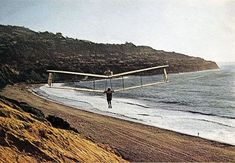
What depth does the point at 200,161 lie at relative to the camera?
11.1 metres

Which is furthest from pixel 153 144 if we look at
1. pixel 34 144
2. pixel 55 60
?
pixel 55 60

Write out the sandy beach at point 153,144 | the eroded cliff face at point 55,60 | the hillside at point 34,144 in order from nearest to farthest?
the hillside at point 34,144
the sandy beach at point 153,144
the eroded cliff face at point 55,60

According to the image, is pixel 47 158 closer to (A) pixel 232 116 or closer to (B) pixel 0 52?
(A) pixel 232 116

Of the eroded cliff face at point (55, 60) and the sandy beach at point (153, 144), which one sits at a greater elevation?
the eroded cliff face at point (55, 60)

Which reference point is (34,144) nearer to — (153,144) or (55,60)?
(153,144)

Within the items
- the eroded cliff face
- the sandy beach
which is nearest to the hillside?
the sandy beach

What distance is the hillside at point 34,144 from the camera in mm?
7168

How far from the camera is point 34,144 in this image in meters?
7.57

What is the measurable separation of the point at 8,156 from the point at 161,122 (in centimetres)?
1299

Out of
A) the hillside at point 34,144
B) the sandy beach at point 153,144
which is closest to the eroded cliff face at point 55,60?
the sandy beach at point 153,144

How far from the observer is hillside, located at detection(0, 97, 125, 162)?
717cm

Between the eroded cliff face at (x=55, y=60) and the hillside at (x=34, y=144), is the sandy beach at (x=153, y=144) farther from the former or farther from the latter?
the eroded cliff face at (x=55, y=60)

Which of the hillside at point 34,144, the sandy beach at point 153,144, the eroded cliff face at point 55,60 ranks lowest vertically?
the sandy beach at point 153,144

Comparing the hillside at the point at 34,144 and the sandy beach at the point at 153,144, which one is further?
the sandy beach at the point at 153,144
